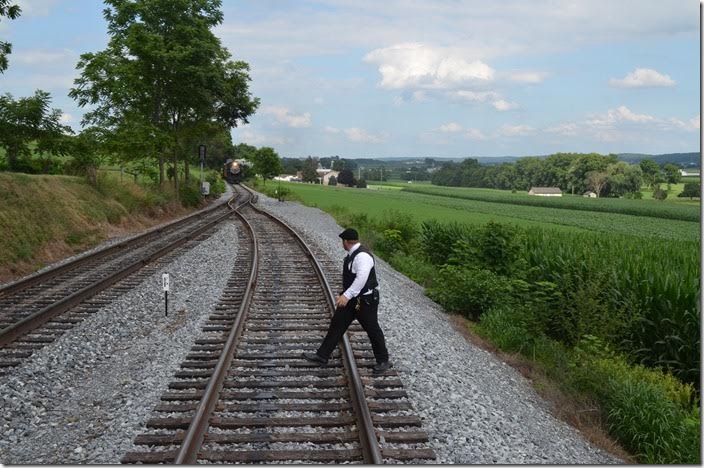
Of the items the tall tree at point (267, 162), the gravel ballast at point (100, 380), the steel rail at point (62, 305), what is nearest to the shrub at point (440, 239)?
the steel rail at point (62, 305)

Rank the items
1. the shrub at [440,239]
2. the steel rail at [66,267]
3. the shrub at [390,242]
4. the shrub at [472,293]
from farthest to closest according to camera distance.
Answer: the shrub at [390,242] → the shrub at [440,239] → the shrub at [472,293] → the steel rail at [66,267]

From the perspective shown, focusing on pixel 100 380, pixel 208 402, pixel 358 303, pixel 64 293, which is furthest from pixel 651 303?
pixel 64 293

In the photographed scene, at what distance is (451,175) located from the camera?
174 meters

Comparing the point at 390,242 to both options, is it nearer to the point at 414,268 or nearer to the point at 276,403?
the point at 414,268

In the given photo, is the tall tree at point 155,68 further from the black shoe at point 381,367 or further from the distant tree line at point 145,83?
the black shoe at point 381,367

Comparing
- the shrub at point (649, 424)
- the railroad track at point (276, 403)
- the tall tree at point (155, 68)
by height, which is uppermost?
the tall tree at point (155, 68)

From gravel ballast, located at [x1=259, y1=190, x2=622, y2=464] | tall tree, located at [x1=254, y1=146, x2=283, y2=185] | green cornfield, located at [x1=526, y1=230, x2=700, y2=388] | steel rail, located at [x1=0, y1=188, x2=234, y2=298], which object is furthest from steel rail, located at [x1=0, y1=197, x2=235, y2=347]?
tall tree, located at [x1=254, y1=146, x2=283, y2=185]

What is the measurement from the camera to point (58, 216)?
19484 mm

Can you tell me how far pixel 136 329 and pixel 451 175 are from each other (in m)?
168

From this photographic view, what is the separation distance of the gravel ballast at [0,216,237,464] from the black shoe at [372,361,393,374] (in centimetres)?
238

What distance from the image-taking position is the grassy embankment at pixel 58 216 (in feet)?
51.8

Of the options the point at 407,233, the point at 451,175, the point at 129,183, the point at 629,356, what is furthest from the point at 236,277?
the point at 451,175

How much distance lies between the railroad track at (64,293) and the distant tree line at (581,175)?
9014 centimetres

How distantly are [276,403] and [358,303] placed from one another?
5.56 ft
